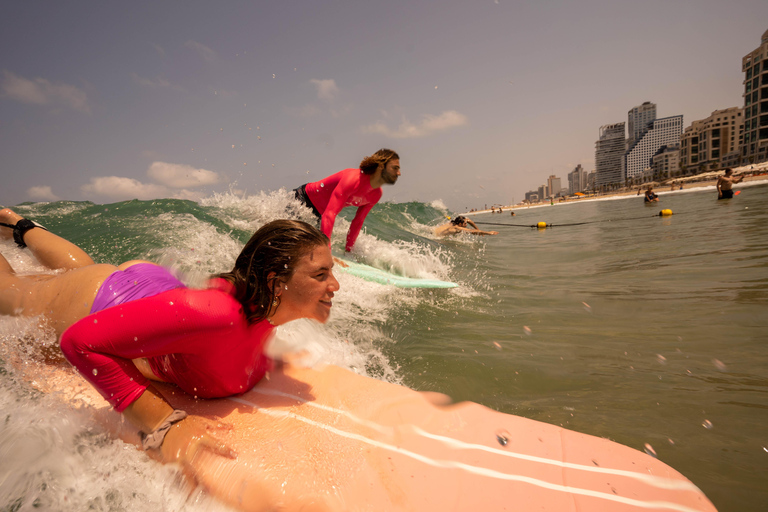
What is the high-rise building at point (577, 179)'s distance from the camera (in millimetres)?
171250

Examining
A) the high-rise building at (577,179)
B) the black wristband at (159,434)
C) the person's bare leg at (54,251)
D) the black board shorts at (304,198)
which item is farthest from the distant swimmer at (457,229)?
the high-rise building at (577,179)

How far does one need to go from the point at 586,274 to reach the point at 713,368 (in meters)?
3.14

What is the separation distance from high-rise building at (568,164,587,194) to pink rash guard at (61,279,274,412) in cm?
19256

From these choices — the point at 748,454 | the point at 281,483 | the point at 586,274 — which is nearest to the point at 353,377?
the point at 281,483

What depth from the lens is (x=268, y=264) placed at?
56.5 inches

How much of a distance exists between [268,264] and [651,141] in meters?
213

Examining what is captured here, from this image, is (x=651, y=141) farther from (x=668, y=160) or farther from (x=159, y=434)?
(x=159, y=434)

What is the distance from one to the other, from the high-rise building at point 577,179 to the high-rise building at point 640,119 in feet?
77.7

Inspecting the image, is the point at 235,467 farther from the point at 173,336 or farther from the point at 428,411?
the point at 428,411

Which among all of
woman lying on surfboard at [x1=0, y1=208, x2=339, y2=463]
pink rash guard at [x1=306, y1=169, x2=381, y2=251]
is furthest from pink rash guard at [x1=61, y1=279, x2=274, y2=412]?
pink rash guard at [x1=306, y1=169, x2=381, y2=251]

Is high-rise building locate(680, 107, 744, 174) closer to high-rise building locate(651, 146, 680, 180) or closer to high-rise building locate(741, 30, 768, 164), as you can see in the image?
high-rise building locate(741, 30, 768, 164)

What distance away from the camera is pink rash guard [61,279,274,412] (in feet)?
4.08

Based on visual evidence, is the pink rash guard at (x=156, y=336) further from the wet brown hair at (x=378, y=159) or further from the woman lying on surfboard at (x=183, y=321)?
the wet brown hair at (x=378, y=159)

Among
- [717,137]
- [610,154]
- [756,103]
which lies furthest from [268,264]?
[610,154]
